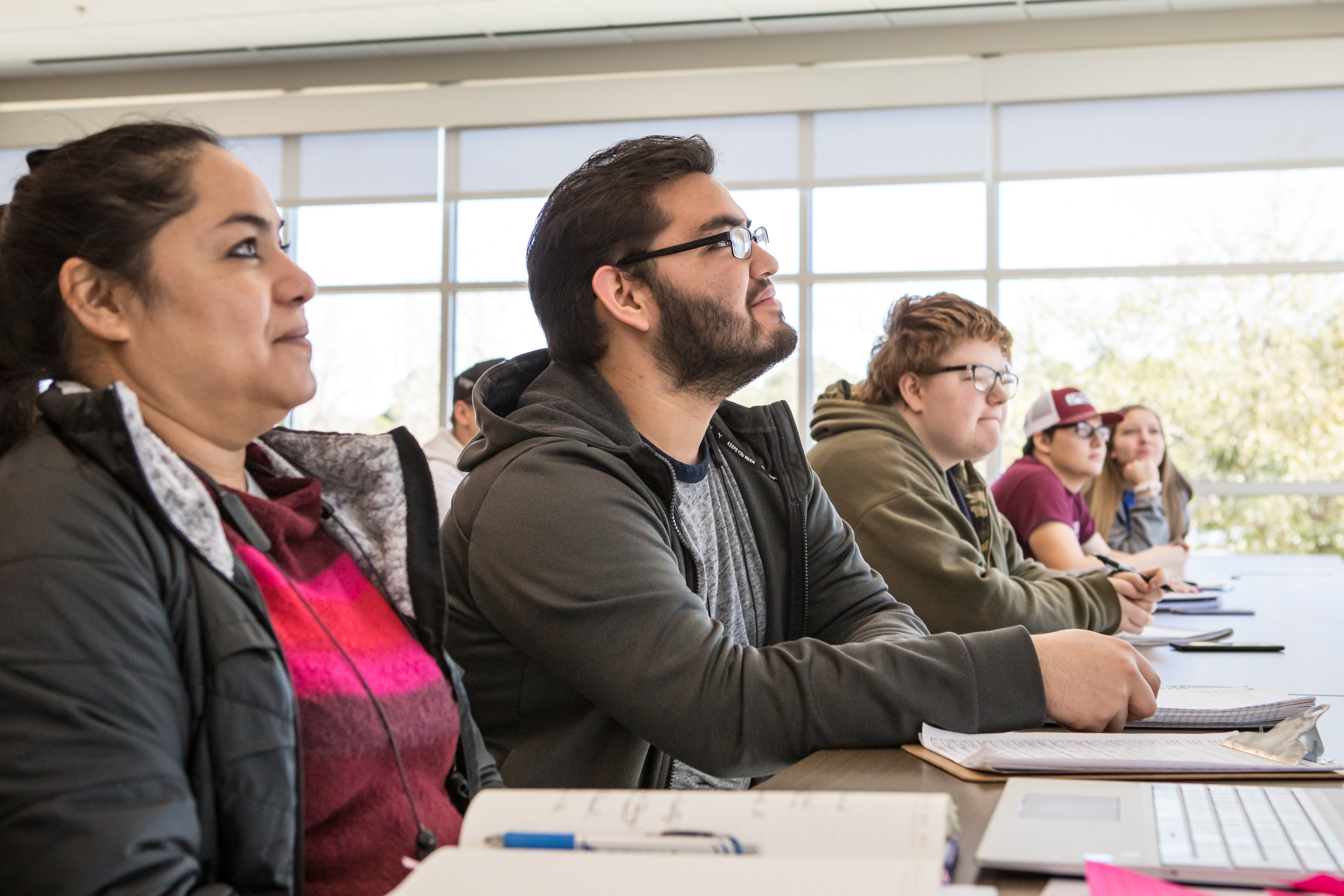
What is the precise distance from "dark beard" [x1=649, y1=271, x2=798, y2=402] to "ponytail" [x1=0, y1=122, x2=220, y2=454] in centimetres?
70

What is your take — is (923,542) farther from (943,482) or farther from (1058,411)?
(1058,411)

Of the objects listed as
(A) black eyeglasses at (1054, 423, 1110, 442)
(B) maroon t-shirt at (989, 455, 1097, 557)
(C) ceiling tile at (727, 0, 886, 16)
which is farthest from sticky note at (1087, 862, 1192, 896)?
(C) ceiling tile at (727, 0, 886, 16)

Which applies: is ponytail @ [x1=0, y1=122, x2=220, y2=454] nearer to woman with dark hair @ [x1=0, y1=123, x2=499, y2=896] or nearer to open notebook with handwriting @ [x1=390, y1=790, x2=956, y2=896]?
woman with dark hair @ [x1=0, y1=123, x2=499, y2=896]

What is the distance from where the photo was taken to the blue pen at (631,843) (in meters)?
0.73

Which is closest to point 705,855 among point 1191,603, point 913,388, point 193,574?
point 193,574

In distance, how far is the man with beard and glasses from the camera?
1.25m

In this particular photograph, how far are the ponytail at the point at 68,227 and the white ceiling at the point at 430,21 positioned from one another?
6420 mm

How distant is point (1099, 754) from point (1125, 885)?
0.41 meters

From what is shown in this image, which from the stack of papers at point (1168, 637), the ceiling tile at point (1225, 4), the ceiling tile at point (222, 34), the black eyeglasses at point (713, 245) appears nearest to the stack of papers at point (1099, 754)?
the black eyeglasses at point (713, 245)

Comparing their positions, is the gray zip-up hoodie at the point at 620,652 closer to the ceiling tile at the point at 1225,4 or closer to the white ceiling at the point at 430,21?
the white ceiling at the point at 430,21

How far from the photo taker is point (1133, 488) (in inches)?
189

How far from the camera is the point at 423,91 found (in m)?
8.23

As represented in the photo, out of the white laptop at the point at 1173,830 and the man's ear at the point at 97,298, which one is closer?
the white laptop at the point at 1173,830

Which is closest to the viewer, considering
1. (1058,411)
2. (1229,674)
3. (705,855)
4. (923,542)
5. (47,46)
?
(705,855)
